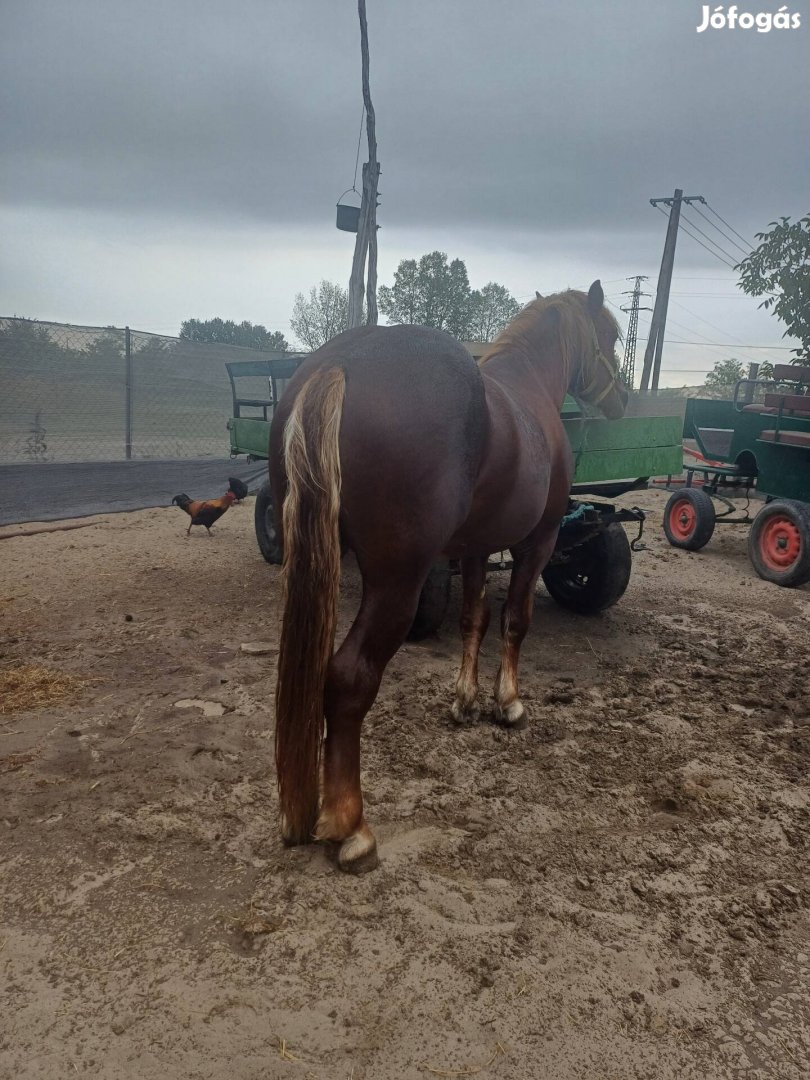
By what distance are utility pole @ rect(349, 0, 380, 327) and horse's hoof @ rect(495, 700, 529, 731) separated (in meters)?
7.45

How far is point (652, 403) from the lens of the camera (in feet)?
57.5

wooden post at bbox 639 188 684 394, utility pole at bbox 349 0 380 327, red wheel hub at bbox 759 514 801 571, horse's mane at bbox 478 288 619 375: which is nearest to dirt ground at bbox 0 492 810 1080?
horse's mane at bbox 478 288 619 375

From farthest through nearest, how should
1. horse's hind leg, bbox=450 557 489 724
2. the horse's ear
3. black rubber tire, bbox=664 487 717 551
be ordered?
1. black rubber tire, bbox=664 487 717 551
2. the horse's ear
3. horse's hind leg, bbox=450 557 489 724

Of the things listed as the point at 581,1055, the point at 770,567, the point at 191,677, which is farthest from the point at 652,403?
the point at 581,1055

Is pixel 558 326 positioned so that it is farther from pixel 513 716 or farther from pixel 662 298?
pixel 662 298

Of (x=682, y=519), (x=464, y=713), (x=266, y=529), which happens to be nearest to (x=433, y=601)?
(x=464, y=713)

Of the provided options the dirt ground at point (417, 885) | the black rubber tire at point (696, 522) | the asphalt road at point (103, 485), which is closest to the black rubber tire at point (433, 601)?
the dirt ground at point (417, 885)

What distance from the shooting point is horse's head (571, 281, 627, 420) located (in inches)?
154

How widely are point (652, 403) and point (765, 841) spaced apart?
16.7 meters

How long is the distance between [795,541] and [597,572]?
8.03 feet

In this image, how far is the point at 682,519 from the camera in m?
7.57

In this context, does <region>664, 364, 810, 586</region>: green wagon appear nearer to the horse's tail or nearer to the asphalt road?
the asphalt road

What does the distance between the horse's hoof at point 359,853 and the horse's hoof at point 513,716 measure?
4.07 feet

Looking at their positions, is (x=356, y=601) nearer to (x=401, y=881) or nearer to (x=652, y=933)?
(x=401, y=881)
